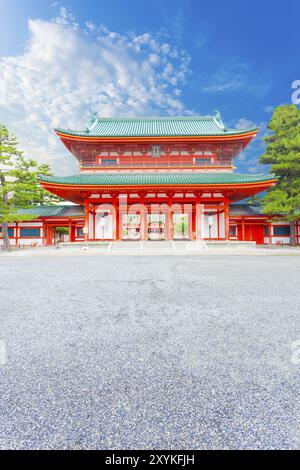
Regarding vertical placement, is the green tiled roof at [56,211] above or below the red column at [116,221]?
above

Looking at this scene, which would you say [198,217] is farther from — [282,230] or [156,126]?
[156,126]

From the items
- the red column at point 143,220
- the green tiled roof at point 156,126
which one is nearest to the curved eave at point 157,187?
the red column at point 143,220

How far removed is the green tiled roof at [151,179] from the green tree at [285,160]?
2.76 metres

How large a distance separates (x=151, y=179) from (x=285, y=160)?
11.9 m

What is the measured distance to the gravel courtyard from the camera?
59.1 inches

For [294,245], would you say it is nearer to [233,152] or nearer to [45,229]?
[233,152]

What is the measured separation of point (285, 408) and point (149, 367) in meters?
1.23

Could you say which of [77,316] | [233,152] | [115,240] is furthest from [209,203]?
[77,316]

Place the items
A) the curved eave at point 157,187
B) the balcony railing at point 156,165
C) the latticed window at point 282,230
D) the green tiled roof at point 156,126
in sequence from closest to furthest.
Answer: the curved eave at point 157,187 → the balcony railing at point 156,165 → the green tiled roof at point 156,126 → the latticed window at point 282,230

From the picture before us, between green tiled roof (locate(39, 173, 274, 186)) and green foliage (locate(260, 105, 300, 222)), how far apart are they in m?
2.80

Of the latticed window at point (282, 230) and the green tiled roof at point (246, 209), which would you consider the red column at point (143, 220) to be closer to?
the green tiled roof at point (246, 209)

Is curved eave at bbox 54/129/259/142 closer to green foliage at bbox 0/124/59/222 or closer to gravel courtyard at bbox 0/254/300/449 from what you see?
green foliage at bbox 0/124/59/222

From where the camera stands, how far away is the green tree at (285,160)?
17.8 meters

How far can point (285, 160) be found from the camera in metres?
18.4
